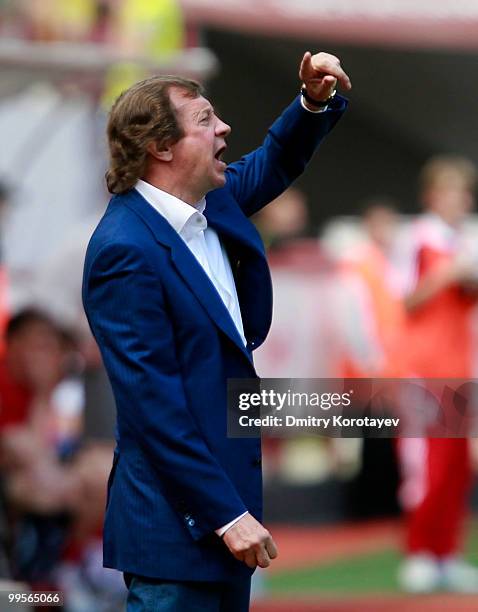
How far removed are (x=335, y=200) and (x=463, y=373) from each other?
469cm

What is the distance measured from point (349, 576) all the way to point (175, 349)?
4.95 m

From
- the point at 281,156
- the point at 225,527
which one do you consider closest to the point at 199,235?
the point at 281,156

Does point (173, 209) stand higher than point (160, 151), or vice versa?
point (160, 151)

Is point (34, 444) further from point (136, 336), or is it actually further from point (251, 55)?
point (251, 55)

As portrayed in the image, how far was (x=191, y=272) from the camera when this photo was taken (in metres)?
3.00

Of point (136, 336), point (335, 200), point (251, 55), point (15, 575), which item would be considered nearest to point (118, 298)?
point (136, 336)

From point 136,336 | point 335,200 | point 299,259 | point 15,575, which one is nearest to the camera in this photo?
point 136,336

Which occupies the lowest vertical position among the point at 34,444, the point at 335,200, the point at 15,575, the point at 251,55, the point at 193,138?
the point at 15,575

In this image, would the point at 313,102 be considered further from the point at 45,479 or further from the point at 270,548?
the point at 45,479

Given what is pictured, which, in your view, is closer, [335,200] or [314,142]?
[314,142]

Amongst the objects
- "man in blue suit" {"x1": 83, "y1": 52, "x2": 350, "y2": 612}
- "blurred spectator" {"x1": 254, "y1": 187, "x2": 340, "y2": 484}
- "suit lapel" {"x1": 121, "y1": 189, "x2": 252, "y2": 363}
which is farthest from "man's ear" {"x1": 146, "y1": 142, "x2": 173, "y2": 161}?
"blurred spectator" {"x1": 254, "y1": 187, "x2": 340, "y2": 484}

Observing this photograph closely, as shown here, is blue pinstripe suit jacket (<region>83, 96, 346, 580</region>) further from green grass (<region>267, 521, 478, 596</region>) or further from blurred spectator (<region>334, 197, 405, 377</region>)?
blurred spectator (<region>334, 197, 405, 377</region>)

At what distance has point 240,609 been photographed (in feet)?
10.3

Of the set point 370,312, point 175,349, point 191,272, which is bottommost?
point 175,349
